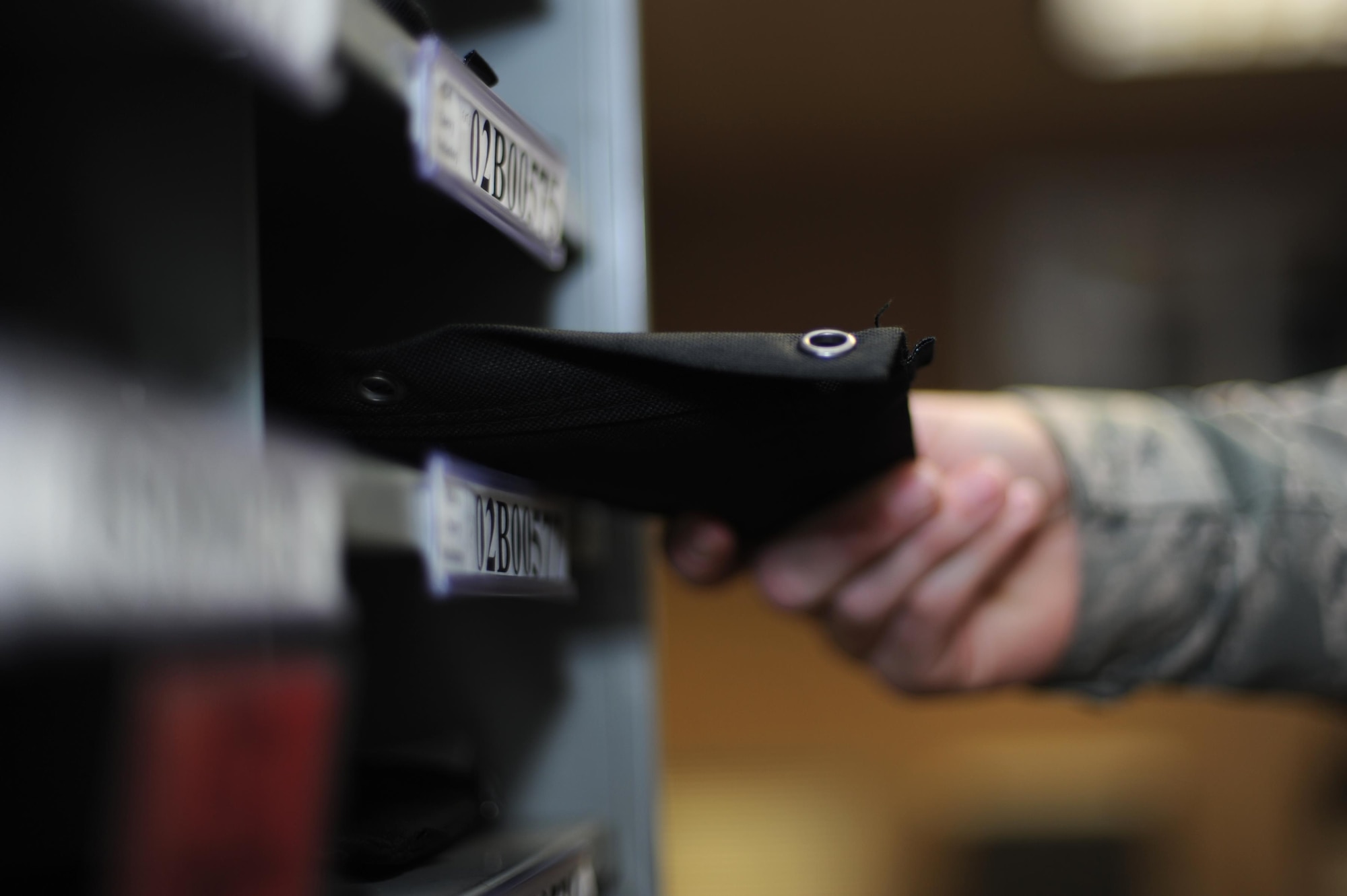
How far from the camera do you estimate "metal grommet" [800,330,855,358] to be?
0.34 m

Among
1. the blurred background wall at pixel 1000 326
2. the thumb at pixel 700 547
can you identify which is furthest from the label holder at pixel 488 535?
the blurred background wall at pixel 1000 326

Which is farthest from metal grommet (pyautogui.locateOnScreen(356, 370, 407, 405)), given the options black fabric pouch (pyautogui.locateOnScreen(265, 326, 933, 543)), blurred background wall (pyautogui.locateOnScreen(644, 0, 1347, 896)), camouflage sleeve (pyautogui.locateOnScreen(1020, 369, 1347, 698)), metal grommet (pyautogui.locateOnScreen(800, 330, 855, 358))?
blurred background wall (pyautogui.locateOnScreen(644, 0, 1347, 896))

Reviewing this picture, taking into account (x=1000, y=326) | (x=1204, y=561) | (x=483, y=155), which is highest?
(x=1000, y=326)

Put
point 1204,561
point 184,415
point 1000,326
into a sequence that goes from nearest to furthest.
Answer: point 184,415, point 1204,561, point 1000,326

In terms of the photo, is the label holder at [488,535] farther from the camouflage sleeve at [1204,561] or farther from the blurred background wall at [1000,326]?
the blurred background wall at [1000,326]

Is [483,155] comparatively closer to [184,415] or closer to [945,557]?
[184,415]

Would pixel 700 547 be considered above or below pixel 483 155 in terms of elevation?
below

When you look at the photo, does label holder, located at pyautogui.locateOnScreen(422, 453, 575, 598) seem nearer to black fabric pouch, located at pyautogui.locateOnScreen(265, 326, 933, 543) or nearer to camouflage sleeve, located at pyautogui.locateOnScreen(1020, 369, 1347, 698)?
black fabric pouch, located at pyautogui.locateOnScreen(265, 326, 933, 543)

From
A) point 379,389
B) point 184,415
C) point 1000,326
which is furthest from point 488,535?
point 1000,326

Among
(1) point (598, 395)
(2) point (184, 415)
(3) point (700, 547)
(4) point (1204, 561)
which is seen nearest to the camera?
(2) point (184, 415)

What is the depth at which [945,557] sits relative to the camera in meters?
0.69

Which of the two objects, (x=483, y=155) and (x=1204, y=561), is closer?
(x=483, y=155)

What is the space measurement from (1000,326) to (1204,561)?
2667 mm

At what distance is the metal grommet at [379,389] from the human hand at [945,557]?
259mm
